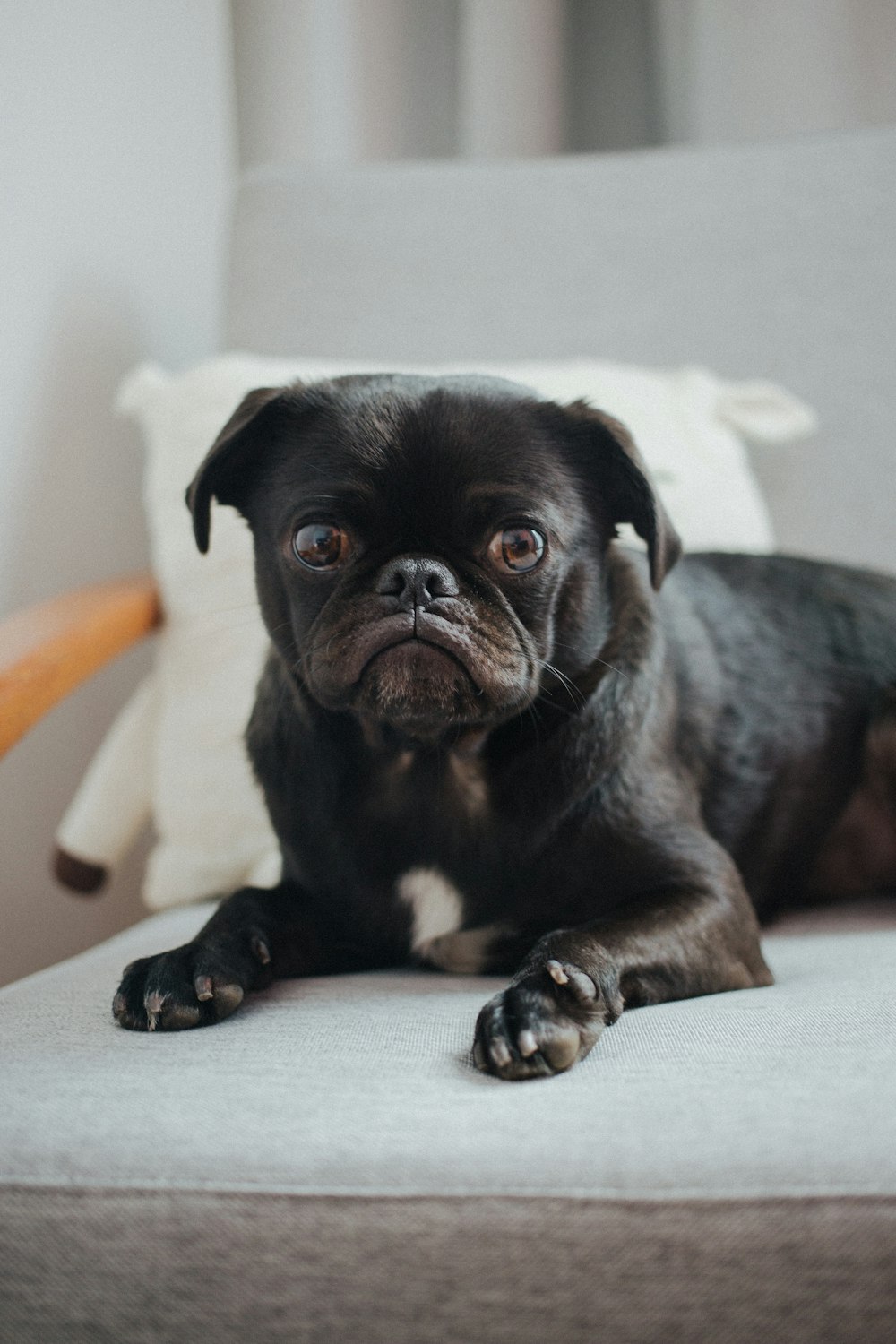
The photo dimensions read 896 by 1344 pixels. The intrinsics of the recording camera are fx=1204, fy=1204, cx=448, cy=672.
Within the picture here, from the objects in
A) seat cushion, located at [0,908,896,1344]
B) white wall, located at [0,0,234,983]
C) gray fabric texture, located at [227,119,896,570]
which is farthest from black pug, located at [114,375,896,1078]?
white wall, located at [0,0,234,983]

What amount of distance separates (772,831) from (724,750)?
5.6 inches

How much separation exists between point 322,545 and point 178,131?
1604 millimetres

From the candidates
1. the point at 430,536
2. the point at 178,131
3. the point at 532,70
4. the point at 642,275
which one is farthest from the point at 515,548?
the point at 532,70

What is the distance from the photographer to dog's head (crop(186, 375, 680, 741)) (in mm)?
1011

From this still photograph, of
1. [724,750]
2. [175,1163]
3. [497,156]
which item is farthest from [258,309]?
[175,1163]

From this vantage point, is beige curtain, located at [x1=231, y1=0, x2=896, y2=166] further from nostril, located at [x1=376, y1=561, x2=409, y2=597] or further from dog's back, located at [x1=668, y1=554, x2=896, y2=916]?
nostril, located at [x1=376, y1=561, x2=409, y2=597]

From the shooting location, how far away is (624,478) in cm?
115

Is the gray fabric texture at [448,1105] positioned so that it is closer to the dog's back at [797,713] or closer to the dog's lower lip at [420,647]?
the dog's lower lip at [420,647]

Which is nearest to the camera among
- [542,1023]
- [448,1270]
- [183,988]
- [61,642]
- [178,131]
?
[448,1270]

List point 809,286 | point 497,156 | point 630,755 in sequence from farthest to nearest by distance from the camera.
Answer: point 497,156, point 809,286, point 630,755

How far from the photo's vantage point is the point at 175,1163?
0.71 metres

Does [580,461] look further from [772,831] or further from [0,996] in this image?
[0,996]

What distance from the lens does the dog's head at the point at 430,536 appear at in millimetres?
1011

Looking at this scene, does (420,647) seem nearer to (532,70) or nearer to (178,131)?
(178,131)
